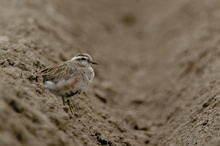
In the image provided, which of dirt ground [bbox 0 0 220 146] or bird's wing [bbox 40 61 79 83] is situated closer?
dirt ground [bbox 0 0 220 146]

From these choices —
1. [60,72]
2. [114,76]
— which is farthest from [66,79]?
[114,76]

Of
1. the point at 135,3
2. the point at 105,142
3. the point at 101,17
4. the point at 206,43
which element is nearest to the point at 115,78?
the point at 206,43

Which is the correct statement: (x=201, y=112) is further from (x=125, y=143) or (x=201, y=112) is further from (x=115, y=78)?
(x=115, y=78)

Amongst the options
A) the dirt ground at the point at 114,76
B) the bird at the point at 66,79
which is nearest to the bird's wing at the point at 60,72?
the bird at the point at 66,79

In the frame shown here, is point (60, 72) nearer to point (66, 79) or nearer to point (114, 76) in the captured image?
point (66, 79)

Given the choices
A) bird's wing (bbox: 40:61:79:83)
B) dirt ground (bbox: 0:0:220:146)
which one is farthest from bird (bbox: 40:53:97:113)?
dirt ground (bbox: 0:0:220:146)

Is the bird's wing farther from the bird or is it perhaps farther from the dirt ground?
the dirt ground
